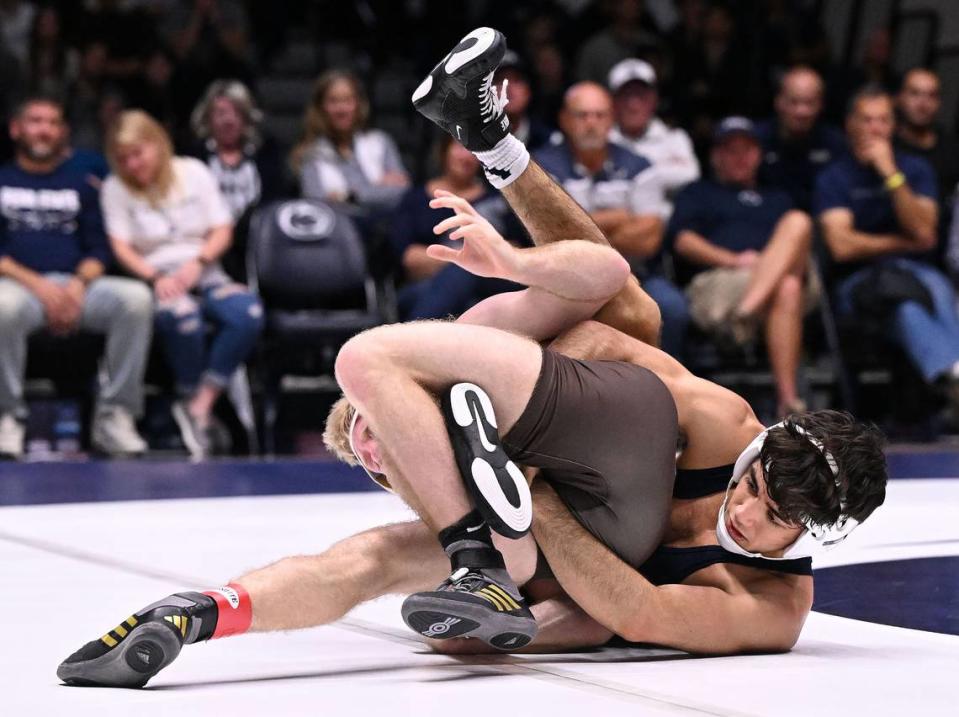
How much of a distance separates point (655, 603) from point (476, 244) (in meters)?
0.66

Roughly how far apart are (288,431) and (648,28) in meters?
3.79

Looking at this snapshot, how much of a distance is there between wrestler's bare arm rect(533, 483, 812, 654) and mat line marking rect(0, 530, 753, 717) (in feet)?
0.50

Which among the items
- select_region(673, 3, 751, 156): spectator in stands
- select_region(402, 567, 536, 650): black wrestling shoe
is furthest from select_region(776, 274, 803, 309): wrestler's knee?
select_region(402, 567, 536, 650): black wrestling shoe

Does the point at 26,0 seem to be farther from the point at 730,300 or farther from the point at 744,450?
the point at 744,450

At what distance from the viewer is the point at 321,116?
7125 mm

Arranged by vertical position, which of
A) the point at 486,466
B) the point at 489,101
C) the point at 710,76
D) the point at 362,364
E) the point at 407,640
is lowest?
the point at 407,640

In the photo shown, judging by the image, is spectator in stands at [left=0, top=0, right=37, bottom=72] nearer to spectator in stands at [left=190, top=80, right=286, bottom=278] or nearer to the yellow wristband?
spectator in stands at [left=190, top=80, right=286, bottom=278]

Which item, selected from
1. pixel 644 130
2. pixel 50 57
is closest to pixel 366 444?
pixel 644 130

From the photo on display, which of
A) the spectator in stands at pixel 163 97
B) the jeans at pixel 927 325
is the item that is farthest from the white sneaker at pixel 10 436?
the jeans at pixel 927 325

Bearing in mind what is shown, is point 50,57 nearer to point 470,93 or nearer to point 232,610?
point 470,93

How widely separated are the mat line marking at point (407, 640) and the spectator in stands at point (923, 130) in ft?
15.8

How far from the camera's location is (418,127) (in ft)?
28.5

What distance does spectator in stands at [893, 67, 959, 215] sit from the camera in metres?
7.31

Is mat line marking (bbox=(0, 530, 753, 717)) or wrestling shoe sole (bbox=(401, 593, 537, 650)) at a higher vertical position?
wrestling shoe sole (bbox=(401, 593, 537, 650))
